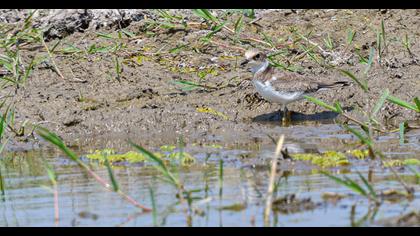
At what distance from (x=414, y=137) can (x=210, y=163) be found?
2.34m

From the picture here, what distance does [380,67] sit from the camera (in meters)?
12.4

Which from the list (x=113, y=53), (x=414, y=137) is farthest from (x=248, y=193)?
(x=113, y=53)

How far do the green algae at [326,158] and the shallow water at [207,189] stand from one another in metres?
0.11

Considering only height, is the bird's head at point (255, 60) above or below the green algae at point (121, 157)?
above

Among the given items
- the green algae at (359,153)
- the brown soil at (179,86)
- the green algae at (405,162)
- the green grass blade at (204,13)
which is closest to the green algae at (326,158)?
the green algae at (359,153)

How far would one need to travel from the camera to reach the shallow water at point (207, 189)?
677cm

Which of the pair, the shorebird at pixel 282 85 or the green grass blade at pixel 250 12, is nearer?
the shorebird at pixel 282 85

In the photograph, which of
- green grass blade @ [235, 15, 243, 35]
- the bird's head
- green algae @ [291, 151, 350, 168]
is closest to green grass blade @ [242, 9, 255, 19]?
green grass blade @ [235, 15, 243, 35]

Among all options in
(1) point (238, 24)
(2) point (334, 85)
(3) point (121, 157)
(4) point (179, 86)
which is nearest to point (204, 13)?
(1) point (238, 24)

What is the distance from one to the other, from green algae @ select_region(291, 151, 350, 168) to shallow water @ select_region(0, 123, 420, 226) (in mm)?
111

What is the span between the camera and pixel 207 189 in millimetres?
7484

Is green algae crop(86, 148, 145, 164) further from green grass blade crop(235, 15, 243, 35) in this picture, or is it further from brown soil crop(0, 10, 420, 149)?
green grass blade crop(235, 15, 243, 35)

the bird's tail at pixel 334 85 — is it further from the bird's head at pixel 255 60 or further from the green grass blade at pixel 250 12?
the green grass blade at pixel 250 12
